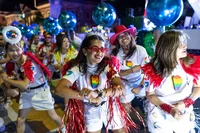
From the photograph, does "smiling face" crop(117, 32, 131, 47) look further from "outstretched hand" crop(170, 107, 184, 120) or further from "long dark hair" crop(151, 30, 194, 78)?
"outstretched hand" crop(170, 107, 184, 120)

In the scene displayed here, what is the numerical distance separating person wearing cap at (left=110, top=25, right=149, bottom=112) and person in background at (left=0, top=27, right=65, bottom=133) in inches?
40.5

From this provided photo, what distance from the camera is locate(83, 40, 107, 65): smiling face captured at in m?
1.70

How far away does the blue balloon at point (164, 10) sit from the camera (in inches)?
117

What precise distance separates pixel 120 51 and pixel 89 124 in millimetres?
1347


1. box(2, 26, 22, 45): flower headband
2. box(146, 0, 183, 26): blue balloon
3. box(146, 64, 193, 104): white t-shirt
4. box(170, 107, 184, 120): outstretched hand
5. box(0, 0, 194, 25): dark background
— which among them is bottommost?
box(170, 107, 184, 120): outstretched hand

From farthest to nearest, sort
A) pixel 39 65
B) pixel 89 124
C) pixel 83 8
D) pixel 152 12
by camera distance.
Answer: pixel 83 8
pixel 152 12
pixel 39 65
pixel 89 124

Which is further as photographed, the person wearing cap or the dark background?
the dark background

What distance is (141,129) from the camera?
293 centimetres

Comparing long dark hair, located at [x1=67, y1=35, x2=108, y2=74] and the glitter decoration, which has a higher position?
long dark hair, located at [x1=67, y1=35, x2=108, y2=74]

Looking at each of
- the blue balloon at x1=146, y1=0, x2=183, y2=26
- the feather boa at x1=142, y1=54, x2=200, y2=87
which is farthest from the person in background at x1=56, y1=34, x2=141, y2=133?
the blue balloon at x1=146, y1=0, x2=183, y2=26

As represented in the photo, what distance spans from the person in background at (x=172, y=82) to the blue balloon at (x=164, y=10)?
4.79 feet

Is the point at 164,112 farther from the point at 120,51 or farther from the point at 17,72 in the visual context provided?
the point at 17,72

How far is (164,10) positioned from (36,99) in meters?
2.20

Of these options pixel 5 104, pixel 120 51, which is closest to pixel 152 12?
pixel 120 51
